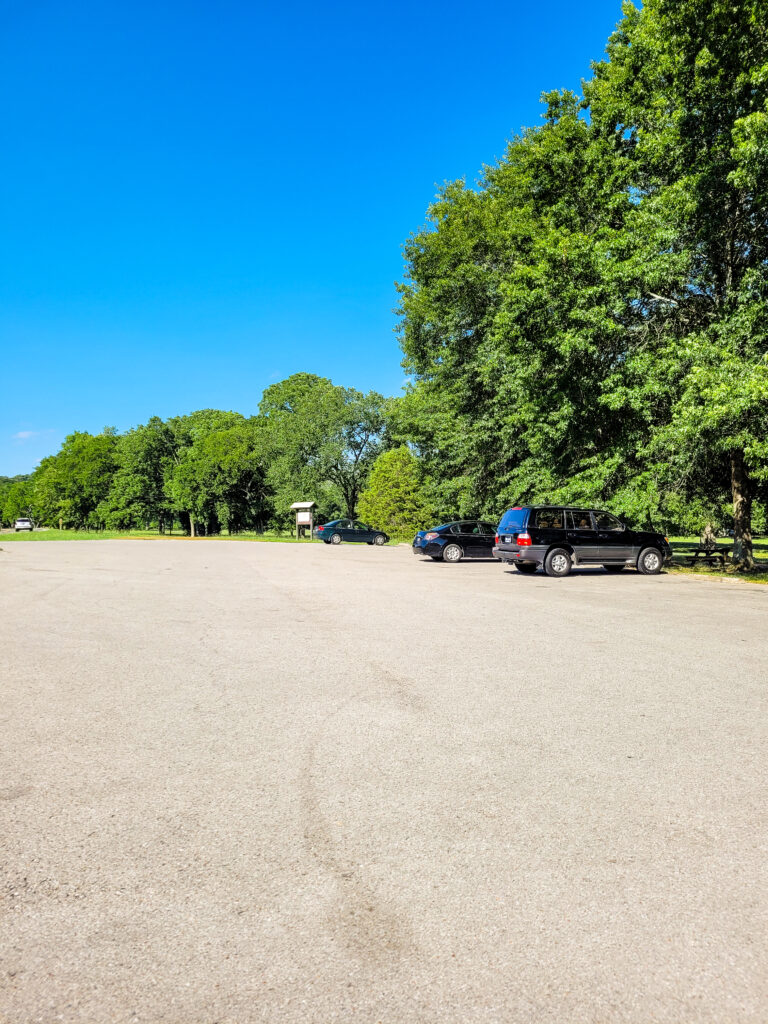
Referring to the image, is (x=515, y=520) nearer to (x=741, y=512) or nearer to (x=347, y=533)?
(x=741, y=512)

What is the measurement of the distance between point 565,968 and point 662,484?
20057 millimetres

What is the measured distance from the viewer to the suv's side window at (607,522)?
19156 mm

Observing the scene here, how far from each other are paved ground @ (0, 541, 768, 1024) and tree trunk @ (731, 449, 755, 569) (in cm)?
1516

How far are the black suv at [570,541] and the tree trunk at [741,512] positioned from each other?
2736mm

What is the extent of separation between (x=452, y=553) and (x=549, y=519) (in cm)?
687

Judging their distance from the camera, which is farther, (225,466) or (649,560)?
(225,466)

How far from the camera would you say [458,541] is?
2494 cm

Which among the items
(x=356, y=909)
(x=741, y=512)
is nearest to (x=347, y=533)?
(x=741, y=512)

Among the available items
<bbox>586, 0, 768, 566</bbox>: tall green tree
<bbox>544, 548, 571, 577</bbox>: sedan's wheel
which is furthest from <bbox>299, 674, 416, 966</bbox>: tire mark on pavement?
<bbox>544, 548, 571, 577</bbox>: sedan's wheel

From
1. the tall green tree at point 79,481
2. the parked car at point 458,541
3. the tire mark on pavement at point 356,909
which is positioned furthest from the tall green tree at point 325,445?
the tire mark on pavement at point 356,909

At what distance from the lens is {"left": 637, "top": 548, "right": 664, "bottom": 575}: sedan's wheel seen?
1969 centimetres

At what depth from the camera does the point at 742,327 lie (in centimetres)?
1728

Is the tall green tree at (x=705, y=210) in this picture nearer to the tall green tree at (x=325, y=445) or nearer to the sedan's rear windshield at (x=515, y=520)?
the sedan's rear windshield at (x=515, y=520)

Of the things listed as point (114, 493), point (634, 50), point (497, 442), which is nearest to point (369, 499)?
point (497, 442)
